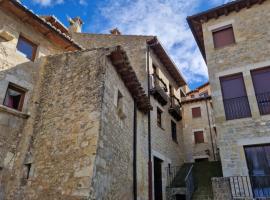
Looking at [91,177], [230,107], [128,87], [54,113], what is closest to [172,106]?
[230,107]

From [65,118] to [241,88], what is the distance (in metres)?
7.58

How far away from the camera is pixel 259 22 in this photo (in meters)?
11.3

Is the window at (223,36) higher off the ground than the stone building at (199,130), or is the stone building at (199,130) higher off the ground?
the window at (223,36)

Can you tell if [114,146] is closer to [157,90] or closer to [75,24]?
[157,90]

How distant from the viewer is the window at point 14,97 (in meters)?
7.80

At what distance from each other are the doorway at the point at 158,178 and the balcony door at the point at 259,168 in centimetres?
438

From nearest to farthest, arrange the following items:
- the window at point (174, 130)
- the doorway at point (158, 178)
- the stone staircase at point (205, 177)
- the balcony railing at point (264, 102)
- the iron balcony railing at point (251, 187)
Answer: the iron balcony railing at point (251, 187), the balcony railing at point (264, 102), the stone staircase at point (205, 177), the doorway at point (158, 178), the window at point (174, 130)

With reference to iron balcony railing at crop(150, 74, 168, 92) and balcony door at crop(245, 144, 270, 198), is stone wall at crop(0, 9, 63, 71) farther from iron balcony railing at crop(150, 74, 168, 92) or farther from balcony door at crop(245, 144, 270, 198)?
balcony door at crop(245, 144, 270, 198)

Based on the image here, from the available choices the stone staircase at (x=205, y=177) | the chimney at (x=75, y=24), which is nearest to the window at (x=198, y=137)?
the stone staircase at (x=205, y=177)

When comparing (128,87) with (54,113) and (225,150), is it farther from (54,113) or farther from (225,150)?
(225,150)

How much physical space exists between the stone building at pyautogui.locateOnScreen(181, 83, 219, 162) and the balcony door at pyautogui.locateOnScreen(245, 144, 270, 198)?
9.21m

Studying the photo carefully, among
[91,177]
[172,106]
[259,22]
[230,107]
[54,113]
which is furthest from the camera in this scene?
[172,106]

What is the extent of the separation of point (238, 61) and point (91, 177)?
8.52m

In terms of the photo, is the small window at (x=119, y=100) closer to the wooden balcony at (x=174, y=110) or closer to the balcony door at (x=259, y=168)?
the balcony door at (x=259, y=168)
